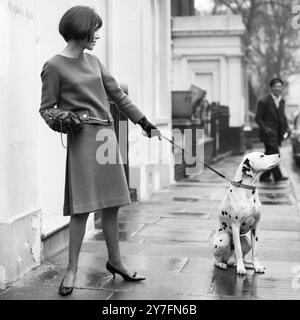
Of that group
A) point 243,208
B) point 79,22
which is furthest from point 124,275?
point 79,22

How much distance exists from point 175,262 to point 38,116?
5.89ft

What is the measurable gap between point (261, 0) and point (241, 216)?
32116mm

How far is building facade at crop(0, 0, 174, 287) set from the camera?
5.07 meters

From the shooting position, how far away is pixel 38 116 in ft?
20.4

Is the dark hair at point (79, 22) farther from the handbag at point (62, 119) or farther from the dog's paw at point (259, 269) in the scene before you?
the dog's paw at point (259, 269)

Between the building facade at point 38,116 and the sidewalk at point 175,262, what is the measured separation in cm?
32

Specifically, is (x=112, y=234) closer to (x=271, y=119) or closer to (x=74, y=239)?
(x=74, y=239)

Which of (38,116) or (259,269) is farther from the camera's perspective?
(38,116)

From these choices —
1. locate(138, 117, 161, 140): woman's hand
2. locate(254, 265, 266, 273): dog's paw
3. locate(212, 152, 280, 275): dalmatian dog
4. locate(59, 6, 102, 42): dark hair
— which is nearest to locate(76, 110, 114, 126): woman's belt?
locate(138, 117, 161, 140): woman's hand

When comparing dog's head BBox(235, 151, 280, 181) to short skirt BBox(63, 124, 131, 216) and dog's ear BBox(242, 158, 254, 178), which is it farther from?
short skirt BBox(63, 124, 131, 216)

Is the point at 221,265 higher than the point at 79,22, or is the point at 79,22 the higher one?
the point at 79,22

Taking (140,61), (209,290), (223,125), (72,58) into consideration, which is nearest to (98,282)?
(209,290)
